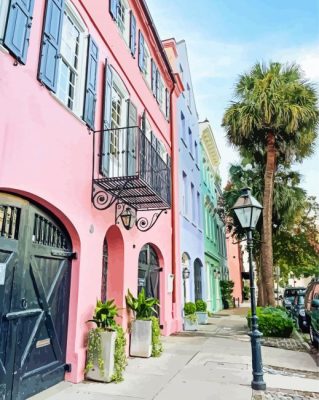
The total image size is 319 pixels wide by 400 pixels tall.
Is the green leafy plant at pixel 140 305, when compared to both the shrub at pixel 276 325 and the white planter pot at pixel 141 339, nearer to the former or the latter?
the white planter pot at pixel 141 339

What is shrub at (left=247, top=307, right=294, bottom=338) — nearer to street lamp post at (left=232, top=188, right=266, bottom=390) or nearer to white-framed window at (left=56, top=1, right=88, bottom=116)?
street lamp post at (left=232, top=188, right=266, bottom=390)

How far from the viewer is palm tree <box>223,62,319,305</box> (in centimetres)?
1416

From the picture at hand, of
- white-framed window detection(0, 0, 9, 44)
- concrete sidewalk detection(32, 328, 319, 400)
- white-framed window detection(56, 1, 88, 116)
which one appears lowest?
concrete sidewalk detection(32, 328, 319, 400)

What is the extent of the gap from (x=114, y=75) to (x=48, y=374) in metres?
6.34

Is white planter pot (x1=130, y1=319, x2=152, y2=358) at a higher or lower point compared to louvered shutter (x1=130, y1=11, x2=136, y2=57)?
lower

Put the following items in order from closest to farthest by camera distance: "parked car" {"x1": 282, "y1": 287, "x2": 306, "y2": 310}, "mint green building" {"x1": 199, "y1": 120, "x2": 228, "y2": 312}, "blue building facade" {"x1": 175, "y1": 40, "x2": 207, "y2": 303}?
"blue building facade" {"x1": 175, "y1": 40, "x2": 207, "y2": 303}
"parked car" {"x1": 282, "y1": 287, "x2": 306, "y2": 310}
"mint green building" {"x1": 199, "y1": 120, "x2": 228, "y2": 312}

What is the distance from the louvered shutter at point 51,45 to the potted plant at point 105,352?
4.05 m

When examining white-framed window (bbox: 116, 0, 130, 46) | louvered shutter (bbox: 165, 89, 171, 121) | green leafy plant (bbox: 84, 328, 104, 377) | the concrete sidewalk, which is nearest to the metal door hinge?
green leafy plant (bbox: 84, 328, 104, 377)

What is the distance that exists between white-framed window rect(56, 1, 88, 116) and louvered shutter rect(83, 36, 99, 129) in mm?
95

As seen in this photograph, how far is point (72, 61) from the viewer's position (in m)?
6.41

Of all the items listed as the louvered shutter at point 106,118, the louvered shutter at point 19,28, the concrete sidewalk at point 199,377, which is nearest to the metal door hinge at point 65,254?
the louvered shutter at point 106,118

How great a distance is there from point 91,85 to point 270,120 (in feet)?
32.7

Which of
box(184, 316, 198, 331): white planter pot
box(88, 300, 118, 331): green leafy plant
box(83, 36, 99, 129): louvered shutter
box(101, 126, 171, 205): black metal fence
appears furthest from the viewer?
box(184, 316, 198, 331): white planter pot

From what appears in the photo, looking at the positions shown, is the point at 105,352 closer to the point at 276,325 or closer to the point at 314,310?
the point at 314,310
